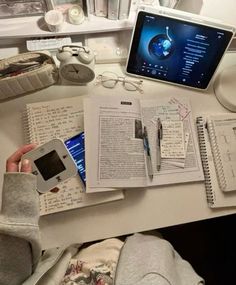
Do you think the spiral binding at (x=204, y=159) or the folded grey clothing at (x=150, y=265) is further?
the spiral binding at (x=204, y=159)

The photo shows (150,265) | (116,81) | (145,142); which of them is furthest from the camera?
(116,81)

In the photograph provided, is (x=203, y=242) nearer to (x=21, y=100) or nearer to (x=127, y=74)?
(x=127, y=74)

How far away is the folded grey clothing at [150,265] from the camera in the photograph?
0.75 m

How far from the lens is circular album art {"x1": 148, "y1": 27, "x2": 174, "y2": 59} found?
2.87ft

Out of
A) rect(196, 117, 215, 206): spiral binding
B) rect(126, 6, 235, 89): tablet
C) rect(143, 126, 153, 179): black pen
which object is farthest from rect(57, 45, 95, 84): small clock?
rect(196, 117, 215, 206): spiral binding

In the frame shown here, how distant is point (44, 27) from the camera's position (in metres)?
0.92

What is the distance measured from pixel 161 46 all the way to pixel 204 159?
1.06 feet

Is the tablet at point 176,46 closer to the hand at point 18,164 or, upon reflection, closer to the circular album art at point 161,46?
the circular album art at point 161,46

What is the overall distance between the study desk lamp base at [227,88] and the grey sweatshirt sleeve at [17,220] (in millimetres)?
600

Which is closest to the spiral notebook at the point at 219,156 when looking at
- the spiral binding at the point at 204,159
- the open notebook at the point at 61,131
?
the spiral binding at the point at 204,159

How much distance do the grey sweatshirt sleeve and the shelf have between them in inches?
17.1

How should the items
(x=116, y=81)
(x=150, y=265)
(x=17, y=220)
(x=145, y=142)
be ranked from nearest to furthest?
(x=17, y=220) < (x=150, y=265) < (x=145, y=142) < (x=116, y=81)

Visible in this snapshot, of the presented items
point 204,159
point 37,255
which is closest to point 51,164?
point 37,255

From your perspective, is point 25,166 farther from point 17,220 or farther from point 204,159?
point 204,159
